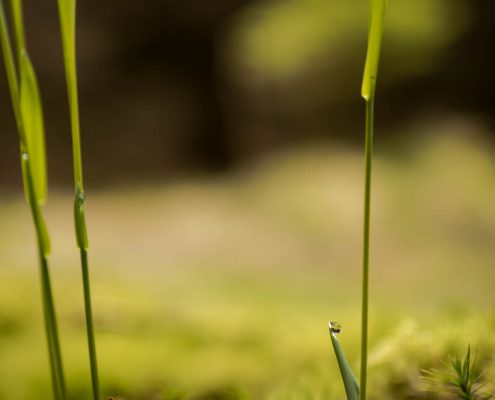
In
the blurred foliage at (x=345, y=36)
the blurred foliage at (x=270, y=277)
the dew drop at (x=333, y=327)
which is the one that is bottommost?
the blurred foliage at (x=270, y=277)

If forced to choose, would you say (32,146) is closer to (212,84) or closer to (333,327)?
(333,327)

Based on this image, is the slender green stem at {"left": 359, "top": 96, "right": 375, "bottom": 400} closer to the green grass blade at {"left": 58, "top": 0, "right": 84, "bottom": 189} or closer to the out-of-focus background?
the green grass blade at {"left": 58, "top": 0, "right": 84, "bottom": 189}

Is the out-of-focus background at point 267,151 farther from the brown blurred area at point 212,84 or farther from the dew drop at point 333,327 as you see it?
the dew drop at point 333,327

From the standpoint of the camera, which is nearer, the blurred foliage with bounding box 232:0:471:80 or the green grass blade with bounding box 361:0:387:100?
the green grass blade with bounding box 361:0:387:100

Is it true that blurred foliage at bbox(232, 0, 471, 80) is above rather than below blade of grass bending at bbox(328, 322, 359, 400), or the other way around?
above

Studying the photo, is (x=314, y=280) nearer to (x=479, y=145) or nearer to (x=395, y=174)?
(x=395, y=174)

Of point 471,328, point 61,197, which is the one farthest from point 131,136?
point 471,328

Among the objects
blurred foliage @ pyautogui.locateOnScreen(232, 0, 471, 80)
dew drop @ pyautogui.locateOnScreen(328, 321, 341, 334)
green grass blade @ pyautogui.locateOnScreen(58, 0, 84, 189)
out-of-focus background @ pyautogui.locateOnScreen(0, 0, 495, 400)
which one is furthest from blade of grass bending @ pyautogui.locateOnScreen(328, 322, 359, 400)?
blurred foliage @ pyautogui.locateOnScreen(232, 0, 471, 80)

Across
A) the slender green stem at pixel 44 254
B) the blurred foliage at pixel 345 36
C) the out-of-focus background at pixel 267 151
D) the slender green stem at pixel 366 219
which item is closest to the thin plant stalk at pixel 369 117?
the slender green stem at pixel 366 219
